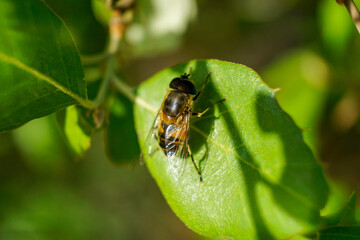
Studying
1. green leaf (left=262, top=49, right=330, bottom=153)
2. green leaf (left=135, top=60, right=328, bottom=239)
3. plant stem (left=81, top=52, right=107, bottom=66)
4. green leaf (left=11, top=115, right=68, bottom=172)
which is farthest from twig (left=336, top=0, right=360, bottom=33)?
green leaf (left=11, top=115, right=68, bottom=172)

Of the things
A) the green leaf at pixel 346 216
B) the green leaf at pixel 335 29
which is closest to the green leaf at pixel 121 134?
the green leaf at pixel 346 216

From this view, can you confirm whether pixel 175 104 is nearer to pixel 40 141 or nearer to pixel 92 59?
pixel 92 59

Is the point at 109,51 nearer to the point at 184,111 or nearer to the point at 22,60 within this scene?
the point at 184,111

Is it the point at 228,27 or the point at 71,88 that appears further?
the point at 228,27

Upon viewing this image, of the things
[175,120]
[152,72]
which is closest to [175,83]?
[175,120]

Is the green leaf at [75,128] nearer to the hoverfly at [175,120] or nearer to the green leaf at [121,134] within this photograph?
the hoverfly at [175,120]

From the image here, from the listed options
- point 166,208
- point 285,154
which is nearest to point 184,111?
point 285,154

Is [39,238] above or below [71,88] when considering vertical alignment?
below
